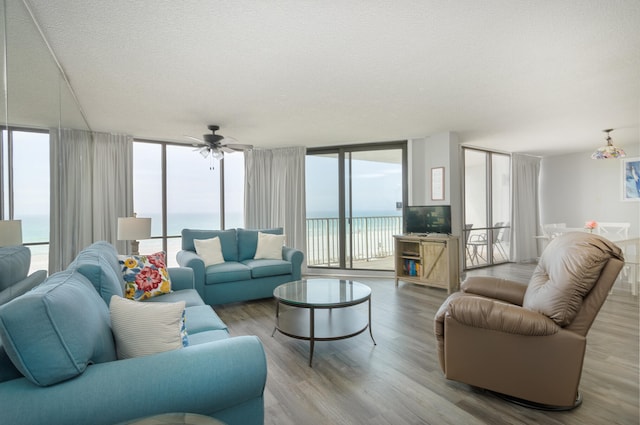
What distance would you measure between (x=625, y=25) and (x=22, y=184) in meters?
3.76

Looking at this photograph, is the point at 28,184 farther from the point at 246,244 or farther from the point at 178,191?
the point at 178,191

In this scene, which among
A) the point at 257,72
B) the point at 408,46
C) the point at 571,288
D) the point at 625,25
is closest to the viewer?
the point at 571,288

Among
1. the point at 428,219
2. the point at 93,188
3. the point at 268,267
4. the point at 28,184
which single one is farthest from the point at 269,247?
the point at 28,184

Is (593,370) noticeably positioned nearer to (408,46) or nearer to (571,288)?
(571,288)

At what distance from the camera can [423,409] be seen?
1.83m

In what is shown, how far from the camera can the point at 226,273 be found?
375 centimetres

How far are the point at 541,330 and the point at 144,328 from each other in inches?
80.0

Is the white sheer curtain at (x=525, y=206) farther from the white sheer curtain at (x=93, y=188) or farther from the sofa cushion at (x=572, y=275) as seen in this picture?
the white sheer curtain at (x=93, y=188)

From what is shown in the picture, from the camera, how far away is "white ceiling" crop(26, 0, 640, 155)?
183 cm

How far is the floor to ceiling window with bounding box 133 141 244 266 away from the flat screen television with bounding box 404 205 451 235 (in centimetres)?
308

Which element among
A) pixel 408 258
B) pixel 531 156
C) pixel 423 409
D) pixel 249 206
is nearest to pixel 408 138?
pixel 408 258

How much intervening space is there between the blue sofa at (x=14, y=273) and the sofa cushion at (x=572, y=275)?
272 centimetres

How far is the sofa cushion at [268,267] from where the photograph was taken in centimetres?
393

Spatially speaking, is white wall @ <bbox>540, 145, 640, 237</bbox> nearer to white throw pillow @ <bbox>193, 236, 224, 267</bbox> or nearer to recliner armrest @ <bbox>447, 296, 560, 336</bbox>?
recliner armrest @ <bbox>447, 296, 560, 336</bbox>
